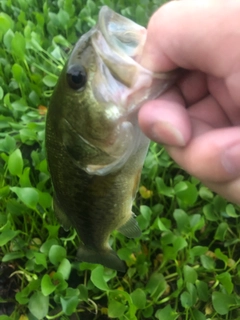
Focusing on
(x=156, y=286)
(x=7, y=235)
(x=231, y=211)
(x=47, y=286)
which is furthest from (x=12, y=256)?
(x=231, y=211)

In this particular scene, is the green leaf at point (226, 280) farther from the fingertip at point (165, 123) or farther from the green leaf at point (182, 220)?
the fingertip at point (165, 123)

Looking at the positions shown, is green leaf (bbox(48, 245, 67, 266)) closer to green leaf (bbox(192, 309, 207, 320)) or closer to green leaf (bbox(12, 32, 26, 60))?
green leaf (bbox(192, 309, 207, 320))

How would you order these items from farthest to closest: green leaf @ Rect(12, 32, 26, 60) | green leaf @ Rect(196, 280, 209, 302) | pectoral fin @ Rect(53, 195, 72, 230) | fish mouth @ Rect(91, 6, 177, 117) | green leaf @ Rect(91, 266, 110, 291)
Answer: green leaf @ Rect(12, 32, 26, 60)
green leaf @ Rect(196, 280, 209, 302)
green leaf @ Rect(91, 266, 110, 291)
pectoral fin @ Rect(53, 195, 72, 230)
fish mouth @ Rect(91, 6, 177, 117)

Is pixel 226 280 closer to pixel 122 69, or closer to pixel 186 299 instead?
pixel 186 299

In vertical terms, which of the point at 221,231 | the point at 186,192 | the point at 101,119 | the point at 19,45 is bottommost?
the point at 221,231

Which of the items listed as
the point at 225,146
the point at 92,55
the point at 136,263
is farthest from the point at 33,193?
the point at 225,146

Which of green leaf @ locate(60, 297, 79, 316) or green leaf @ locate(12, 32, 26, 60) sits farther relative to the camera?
green leaf @ locate(12, 32, 26, 60)

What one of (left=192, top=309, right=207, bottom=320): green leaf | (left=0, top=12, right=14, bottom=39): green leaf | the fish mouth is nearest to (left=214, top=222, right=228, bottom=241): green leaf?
(left=192, top=309, right=207, bottom=320): green leaf
